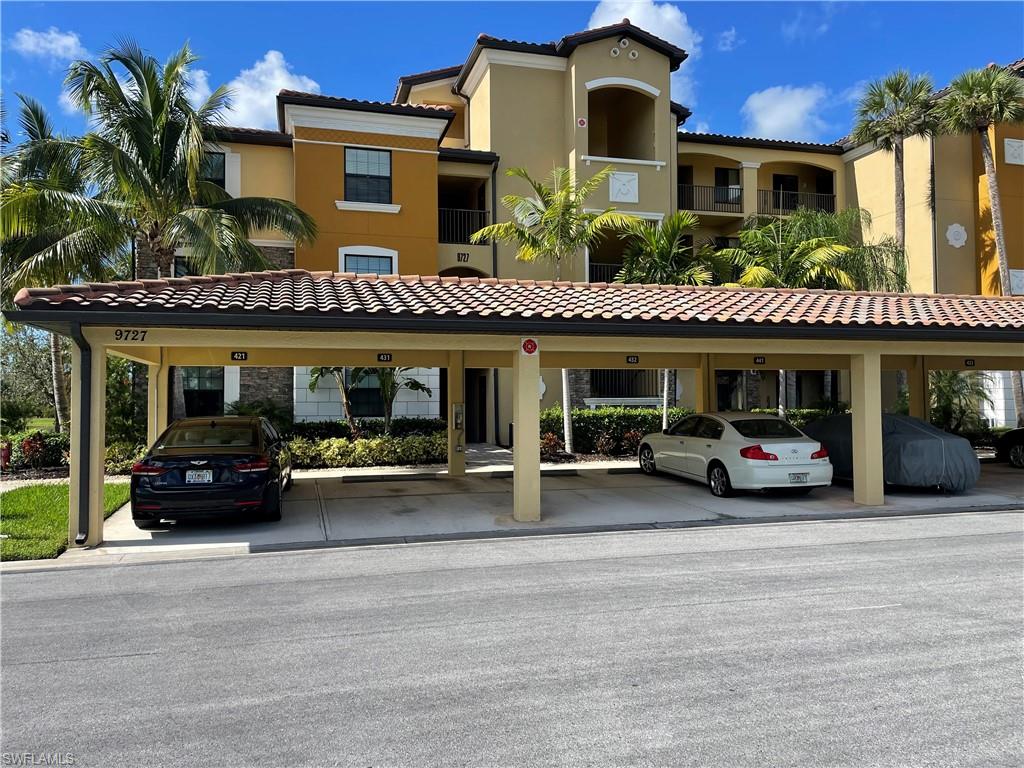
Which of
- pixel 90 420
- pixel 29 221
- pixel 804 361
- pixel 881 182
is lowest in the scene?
pixel 90 420

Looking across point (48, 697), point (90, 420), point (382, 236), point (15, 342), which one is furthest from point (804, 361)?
point (15, 342)

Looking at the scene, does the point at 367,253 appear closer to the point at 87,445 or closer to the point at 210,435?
the point at 210,435

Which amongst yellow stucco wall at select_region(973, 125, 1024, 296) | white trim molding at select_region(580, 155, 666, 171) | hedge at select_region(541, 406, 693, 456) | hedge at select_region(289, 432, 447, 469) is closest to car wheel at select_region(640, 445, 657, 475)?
hedge at select_region(541, 406, 693, 456)

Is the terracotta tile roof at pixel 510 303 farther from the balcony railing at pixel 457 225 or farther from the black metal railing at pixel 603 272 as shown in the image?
the balcony railing at pixel 457 225

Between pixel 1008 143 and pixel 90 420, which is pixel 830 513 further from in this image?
pixel 1008 143

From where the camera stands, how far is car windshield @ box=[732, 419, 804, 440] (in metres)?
12.5

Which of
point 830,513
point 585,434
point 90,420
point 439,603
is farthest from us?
point 585,434

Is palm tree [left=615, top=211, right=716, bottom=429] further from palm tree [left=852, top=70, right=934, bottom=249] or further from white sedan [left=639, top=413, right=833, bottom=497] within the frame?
palm tree [left=852, top=70, right=934, bottom=249]

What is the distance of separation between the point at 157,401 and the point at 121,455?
3.70 meters

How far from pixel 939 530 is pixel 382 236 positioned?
16.1 metres

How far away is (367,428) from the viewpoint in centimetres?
2070

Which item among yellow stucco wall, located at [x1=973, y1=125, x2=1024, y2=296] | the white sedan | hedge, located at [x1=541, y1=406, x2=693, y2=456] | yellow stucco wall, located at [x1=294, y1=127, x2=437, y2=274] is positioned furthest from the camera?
yellow stucco wall, located at [x1=973, y1=125, x2=1024, y2=296]

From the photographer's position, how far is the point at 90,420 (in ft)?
30.1

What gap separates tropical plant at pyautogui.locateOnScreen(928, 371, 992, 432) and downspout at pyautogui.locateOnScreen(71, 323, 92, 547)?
22078mm
